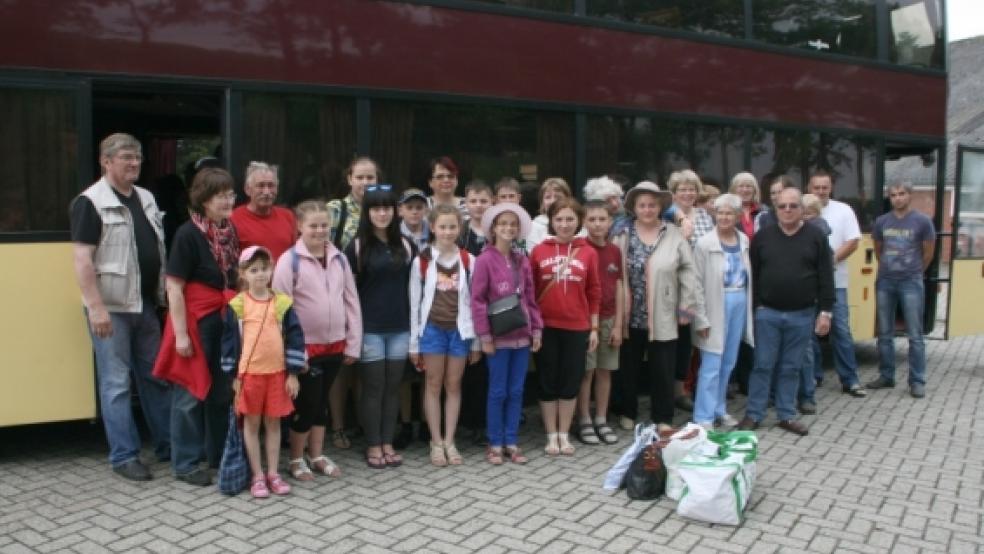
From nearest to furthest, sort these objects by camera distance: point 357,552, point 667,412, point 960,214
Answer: point 357,552, point 667,412, point 960,214

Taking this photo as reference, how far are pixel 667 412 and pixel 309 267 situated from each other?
8.90ft

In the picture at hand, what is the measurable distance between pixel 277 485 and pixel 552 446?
1781mm

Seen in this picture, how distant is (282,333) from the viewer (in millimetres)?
4605

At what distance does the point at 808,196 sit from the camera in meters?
7.02

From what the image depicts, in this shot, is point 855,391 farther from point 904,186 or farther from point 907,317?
point 904,186

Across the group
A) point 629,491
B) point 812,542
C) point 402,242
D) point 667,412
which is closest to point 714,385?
point 667,412

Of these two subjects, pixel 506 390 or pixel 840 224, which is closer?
pixel 506 390

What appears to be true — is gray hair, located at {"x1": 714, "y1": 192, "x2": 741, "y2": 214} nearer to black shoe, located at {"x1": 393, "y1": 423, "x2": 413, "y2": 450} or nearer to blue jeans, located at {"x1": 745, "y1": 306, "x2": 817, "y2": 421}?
blue jeans, located at {"x1": 745, "y1": 306, "x2": 817, "y2": 421}

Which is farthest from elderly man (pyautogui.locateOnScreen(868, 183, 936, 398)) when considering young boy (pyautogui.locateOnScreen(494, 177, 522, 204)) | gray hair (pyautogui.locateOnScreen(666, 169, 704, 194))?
young boy (pyautogui.locateOnScreen(494, 177, 522, 204))

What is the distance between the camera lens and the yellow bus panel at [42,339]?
4.73m

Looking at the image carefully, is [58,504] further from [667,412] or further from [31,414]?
[667,412]

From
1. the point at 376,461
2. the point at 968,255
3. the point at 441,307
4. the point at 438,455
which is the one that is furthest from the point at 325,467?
the point at 968,255

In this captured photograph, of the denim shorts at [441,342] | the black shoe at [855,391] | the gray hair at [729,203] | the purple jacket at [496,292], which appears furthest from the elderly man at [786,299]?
the denim shorts at [441,342]

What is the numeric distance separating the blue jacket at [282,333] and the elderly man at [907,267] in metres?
5.50
